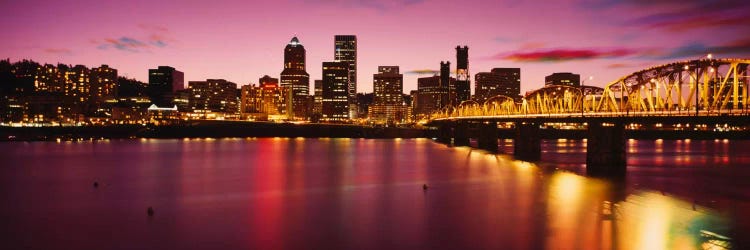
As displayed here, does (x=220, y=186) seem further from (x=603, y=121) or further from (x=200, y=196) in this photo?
(x=603, y=121)

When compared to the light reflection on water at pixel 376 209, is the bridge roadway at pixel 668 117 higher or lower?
higher

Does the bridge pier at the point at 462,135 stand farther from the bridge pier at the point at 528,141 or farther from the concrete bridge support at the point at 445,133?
the bridge pier at the point at 528,141

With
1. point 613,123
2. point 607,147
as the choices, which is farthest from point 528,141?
point 607,147

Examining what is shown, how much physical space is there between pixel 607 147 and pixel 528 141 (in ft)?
115

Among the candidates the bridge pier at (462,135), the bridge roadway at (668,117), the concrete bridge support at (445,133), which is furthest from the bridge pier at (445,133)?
the bridge roadway at (668,117)

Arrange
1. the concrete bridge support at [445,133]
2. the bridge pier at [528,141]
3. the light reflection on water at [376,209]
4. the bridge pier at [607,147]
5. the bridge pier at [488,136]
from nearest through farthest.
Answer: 1. the light reflection on water at [376,209]
2. the bridge pier at [607,147]
3. the bridge pier at [528,141]
4. the bridge pier at [488,136]
5. the concrete bridge support at [445,133]

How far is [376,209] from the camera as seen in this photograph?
41562mm

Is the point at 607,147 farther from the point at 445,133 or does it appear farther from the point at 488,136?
the point at 445,133

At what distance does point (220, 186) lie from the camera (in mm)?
57594

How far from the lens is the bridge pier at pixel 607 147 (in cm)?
6662

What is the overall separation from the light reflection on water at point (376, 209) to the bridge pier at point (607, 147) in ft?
7.44

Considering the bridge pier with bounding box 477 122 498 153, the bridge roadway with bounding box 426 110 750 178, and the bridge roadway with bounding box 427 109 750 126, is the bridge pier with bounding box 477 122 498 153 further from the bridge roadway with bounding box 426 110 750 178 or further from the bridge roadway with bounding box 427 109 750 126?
the bridge roadway with bounding box 427 109 750 126

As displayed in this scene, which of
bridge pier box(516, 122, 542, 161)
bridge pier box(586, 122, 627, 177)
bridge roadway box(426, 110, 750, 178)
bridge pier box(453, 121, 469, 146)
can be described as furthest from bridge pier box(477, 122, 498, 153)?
bridge pier box(586, 122, 627, 177)

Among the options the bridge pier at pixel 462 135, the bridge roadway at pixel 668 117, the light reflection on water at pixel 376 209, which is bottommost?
the light reflection on water at pixel 376 209
